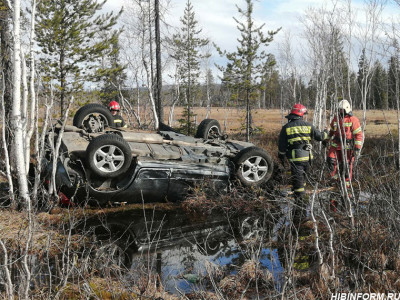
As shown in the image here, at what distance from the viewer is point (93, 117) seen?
7.51 meters

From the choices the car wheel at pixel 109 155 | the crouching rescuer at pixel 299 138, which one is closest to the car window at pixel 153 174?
the car wheel at pixel 109 155

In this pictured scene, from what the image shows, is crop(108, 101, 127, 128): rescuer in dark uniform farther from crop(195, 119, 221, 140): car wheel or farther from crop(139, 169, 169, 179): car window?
crop(139, 169, 169, 179): car window

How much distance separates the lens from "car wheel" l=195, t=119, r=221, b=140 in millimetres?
8305

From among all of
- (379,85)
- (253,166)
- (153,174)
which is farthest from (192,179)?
(379,85)

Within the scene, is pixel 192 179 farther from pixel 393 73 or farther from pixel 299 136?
pixel 393 73

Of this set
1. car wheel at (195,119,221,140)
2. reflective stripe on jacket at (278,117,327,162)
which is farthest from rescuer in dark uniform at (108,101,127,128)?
reflective stripe on jacket at (278,117,327,162)

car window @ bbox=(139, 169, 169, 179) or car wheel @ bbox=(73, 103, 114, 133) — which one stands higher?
car wheel @ bbox=(73, 103, 114, 133)

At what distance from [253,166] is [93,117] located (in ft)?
11.4

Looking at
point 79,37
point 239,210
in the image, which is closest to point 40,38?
point 79,37

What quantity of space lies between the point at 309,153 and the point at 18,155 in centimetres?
481

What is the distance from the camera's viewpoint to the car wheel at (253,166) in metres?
6.55

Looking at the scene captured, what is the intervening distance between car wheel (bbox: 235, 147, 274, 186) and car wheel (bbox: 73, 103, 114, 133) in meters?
2.84

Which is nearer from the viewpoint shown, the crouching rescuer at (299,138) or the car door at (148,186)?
the car door at (148,186)

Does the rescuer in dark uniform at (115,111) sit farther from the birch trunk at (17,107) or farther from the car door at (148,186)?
the birch trunk at (17,107)
